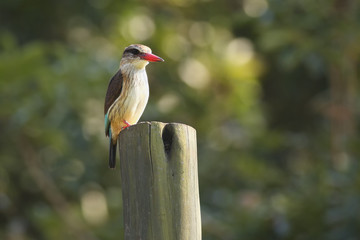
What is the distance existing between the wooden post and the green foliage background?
3.80 metres

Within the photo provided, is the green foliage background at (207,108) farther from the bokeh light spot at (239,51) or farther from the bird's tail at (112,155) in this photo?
the bird's tail at (112,155)

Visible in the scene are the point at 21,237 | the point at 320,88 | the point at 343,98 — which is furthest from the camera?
the point at 320,88

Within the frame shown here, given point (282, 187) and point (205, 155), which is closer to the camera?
point (282, 187)

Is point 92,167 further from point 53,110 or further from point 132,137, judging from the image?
point 132,137

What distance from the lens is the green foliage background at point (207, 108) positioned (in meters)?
8.06

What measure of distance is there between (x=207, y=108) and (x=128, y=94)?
5330mm

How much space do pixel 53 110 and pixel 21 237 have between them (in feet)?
8.06

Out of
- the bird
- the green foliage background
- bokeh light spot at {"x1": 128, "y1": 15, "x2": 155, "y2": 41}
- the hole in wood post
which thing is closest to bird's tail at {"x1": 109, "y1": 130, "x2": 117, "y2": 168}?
the bird

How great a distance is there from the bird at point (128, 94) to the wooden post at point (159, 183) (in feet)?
5.56

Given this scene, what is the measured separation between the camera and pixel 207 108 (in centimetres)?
1077

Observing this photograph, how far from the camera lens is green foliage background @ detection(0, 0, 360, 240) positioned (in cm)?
806

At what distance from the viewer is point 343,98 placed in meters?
9.55

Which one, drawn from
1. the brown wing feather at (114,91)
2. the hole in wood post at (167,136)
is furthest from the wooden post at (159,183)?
the brown wing feather at (114,91)

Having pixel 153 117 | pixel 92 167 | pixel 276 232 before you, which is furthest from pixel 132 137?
pixel 92 167
